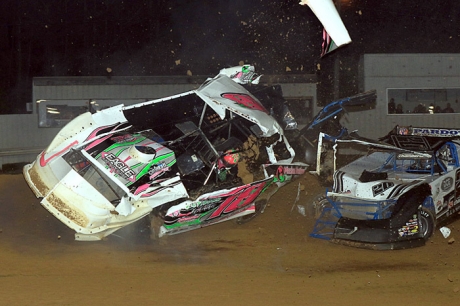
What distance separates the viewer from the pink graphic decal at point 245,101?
7.23 metres

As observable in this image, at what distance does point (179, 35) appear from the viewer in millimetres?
24688

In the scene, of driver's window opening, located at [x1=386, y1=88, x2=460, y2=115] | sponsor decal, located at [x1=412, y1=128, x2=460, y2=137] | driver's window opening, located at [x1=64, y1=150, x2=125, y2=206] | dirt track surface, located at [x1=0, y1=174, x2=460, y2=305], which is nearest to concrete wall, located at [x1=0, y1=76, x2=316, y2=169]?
driver's window opening, located at [x1=386, y1=88, x2=460, y2=115]

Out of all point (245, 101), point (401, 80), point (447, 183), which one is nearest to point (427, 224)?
point (447, 183)

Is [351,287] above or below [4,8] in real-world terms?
below

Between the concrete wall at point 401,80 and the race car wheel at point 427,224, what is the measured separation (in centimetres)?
854

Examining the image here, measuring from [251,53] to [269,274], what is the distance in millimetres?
18953

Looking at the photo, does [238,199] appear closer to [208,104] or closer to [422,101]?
[208,104]

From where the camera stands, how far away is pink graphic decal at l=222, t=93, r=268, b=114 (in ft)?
23.7

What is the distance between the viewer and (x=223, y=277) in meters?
5.87

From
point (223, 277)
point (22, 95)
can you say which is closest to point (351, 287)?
point (223, 277)

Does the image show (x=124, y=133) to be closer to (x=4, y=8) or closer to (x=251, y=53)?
(x=251, y=53)

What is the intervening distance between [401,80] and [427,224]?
9.25 metres

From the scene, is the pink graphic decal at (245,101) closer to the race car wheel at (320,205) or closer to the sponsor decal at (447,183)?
the race car wheel at (320,205)

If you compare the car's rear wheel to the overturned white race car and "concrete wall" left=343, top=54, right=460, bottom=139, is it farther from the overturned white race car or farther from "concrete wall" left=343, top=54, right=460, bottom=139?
"concrete wall" left=343, top=54, right=460, bottom=139
